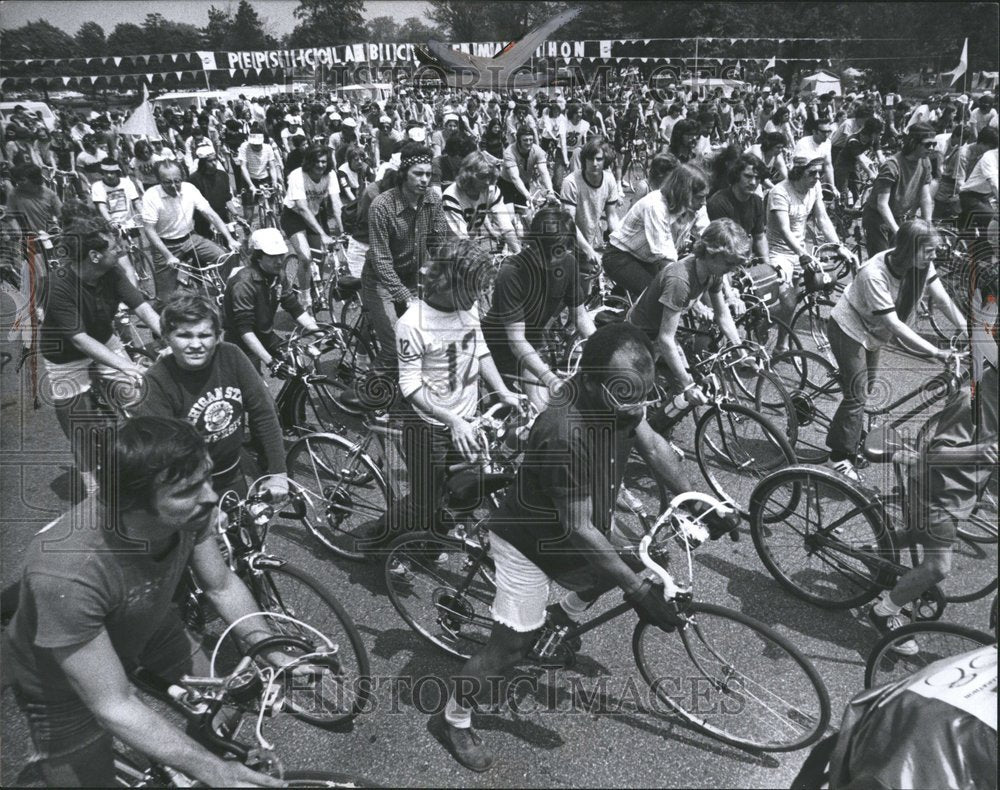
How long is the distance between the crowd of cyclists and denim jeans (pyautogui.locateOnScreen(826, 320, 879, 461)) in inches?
0.5

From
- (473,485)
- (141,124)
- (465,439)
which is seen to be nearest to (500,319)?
(465,439)

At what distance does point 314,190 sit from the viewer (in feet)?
28.4

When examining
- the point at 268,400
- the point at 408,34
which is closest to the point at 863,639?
the point at 268,400

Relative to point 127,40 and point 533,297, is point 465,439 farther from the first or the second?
point 127,40

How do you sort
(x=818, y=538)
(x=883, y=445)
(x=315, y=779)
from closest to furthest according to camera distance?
1. (x=315, y=779)
2. (x=818, y=538)
3. (x=883, y=445)

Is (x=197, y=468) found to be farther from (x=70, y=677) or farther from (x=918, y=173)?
(x=918, y=173)

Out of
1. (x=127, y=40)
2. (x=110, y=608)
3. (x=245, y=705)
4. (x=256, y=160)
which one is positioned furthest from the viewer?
(x=127, y=40)

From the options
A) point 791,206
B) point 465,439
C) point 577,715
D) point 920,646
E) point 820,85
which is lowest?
point 577,715

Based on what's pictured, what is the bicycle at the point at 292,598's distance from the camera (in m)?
3.24

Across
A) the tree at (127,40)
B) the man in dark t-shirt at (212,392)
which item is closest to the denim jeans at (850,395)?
the man in dark t-shirt at (212,392)

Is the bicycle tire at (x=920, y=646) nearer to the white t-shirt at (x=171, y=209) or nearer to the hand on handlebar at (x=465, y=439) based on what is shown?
the hand on handlebar at (x=465, y=439)

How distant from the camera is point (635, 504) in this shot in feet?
11.9

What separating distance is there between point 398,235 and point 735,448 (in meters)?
3.11

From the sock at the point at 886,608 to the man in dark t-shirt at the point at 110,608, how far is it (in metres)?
3.02
